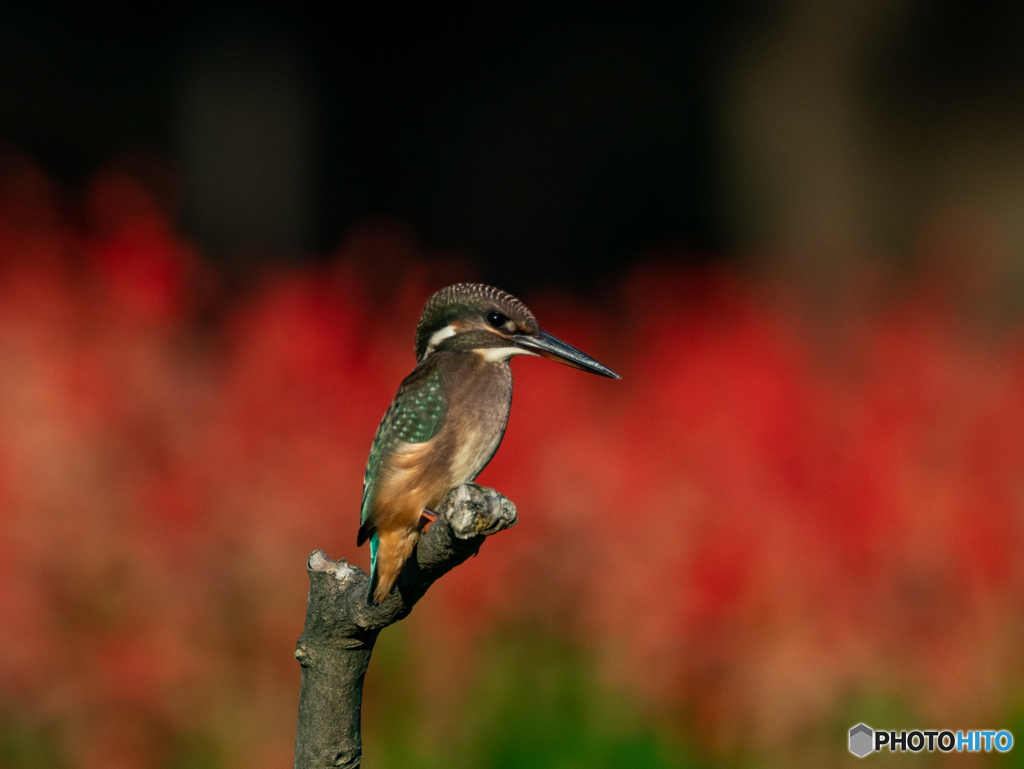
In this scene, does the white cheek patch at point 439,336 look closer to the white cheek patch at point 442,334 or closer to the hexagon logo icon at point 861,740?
the white cheek patch at point 442,334

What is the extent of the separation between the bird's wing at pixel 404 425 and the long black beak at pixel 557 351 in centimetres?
11

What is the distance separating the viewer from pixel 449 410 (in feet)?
4.31

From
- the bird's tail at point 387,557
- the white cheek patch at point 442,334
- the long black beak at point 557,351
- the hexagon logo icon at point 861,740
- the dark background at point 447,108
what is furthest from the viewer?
the dark background at point 447,108

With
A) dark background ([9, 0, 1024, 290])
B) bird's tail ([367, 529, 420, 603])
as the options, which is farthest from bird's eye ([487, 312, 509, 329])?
dark background ([9, 0, 1024, 290])

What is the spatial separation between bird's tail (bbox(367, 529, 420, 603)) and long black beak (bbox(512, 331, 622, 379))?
0.84ft

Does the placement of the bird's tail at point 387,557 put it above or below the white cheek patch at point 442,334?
below

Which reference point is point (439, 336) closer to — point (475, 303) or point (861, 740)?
point (475, 303)

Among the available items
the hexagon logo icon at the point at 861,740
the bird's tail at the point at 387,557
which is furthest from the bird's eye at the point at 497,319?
the hexagon logo icon at the point at 861,740

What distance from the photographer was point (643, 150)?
563 centimetres

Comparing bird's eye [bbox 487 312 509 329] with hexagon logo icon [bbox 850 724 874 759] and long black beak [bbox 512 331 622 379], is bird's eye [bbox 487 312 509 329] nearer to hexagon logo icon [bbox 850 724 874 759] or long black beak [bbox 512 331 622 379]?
long black beak [bbox 512 331 622 379]

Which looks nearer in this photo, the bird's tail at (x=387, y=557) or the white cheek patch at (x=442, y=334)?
the bird's tail at (x=387, y=557)

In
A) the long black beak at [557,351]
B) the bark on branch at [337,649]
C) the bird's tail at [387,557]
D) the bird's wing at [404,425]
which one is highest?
the long black beak at [557,351]

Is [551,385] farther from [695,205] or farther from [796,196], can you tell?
[695,205]

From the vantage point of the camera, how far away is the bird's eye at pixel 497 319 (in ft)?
4.38
